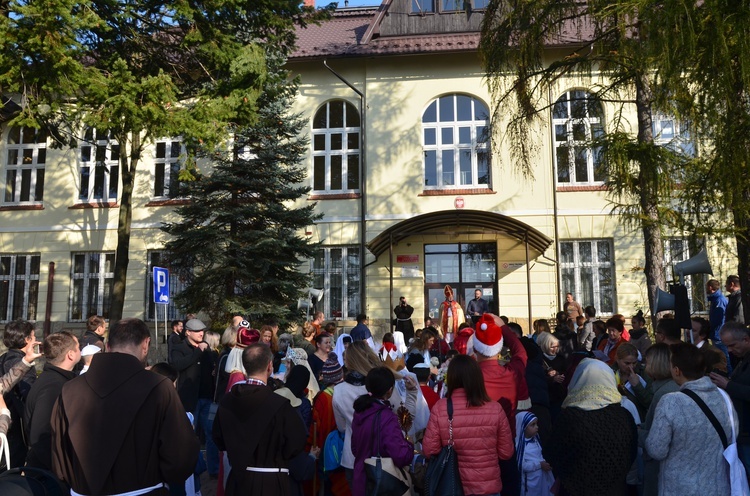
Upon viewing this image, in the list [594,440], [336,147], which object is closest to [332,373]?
[594,440]

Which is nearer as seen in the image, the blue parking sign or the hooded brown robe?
the hooded brown robe

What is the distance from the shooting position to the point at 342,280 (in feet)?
72.0

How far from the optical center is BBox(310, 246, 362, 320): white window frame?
21734mm

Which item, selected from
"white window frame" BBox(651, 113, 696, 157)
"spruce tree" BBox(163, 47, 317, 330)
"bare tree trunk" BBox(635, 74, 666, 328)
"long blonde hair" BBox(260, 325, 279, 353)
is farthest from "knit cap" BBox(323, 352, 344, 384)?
"spruce tree" BBox(163, 47, 317, 330)

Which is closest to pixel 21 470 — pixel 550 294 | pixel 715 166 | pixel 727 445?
pixel 727 445

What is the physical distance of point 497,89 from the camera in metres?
9.49

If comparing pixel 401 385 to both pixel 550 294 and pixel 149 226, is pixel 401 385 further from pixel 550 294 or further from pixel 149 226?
pixel 149 226

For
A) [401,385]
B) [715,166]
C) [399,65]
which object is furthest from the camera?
[399,65]

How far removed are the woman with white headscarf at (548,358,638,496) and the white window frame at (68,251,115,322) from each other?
847 inches

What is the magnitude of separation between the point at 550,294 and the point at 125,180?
44.0 feet

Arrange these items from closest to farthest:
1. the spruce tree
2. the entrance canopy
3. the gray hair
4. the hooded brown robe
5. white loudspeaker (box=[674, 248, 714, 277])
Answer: the hooded brown robe < white loudspeaker (box=[674, 248, 714, 277]) < the gray hair < the spruce tree < the entrance canopy

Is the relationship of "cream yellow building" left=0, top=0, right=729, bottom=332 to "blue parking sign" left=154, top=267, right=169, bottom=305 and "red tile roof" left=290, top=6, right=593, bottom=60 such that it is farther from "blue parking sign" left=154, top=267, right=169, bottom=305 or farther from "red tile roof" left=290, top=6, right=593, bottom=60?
"blue parking sign" left=154, top=267, right=169, bottom=305

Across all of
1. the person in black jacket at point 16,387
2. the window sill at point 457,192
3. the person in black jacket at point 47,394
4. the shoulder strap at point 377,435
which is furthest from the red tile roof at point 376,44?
the shoulder strap at point 377,435

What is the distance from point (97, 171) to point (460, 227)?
13.5 m
